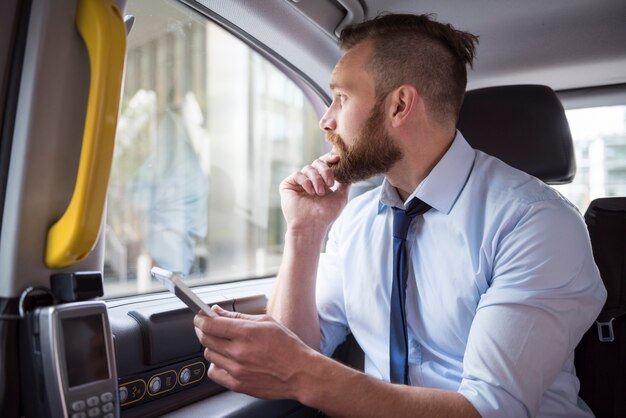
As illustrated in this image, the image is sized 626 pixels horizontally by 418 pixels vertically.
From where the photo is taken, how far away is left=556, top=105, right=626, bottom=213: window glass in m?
2.26

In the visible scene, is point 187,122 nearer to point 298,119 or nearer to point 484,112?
point 298,119

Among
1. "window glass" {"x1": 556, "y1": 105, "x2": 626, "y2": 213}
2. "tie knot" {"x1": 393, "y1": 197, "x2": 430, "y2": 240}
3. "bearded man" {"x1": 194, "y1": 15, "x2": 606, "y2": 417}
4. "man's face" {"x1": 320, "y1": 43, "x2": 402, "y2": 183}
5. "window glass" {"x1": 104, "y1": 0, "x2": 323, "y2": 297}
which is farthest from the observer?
"window glass" {"x1": 556, "y1": 105, "x2": 626, "y2": 213}

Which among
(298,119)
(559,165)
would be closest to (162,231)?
(298,119)

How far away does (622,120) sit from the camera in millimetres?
2281

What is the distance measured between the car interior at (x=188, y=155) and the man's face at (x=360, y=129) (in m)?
0.27

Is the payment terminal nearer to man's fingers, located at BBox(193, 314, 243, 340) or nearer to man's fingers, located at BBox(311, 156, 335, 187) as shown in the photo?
man's fingers, located at BBox(193, 314, 243, 340)

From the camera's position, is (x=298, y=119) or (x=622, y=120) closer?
(x=622, y=120)

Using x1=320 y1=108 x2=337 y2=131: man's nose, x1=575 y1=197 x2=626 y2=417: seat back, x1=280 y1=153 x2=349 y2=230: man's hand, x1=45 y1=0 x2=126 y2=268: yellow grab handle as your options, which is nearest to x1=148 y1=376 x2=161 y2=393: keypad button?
x1=45 y1=0 x2=126 y2=268: yellow grab handle

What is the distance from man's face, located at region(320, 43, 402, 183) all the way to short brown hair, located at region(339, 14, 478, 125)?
40 mm

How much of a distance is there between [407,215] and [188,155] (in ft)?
4.15

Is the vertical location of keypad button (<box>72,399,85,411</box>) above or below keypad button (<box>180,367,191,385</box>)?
above

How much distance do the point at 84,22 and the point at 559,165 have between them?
1.53 metres

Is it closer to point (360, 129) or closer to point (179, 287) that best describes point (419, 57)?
point (360, 129)

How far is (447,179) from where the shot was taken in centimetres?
164
